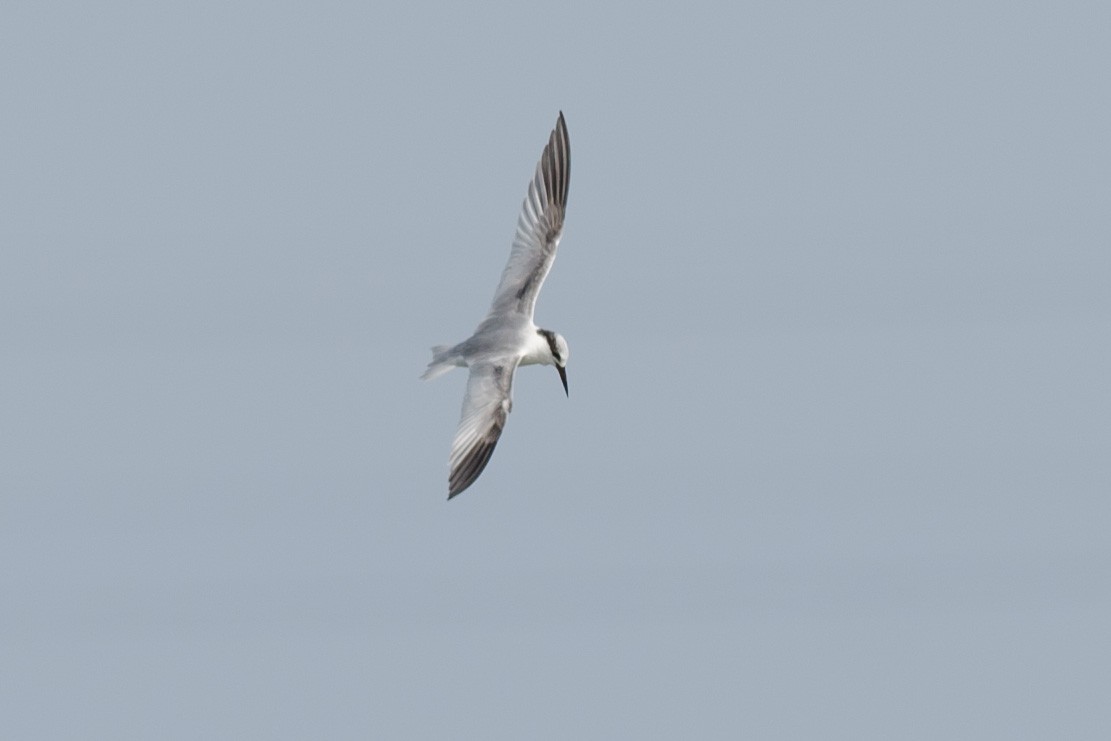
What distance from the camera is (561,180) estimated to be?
2811 centimetres

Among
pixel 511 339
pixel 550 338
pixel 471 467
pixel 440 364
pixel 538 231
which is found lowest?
pixel 471 467

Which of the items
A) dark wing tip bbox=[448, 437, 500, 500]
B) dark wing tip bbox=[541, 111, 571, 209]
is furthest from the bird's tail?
dark wing tip bbox=[541, 111, 571, 209]

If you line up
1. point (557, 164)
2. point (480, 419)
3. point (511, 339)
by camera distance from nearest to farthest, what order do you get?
point (480, 419), point (511, 339), point (557, 164)

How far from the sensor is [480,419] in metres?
24.2

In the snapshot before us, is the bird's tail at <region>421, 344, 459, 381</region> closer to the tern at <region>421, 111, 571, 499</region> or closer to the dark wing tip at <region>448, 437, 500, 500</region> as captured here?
the tern at <region>421, 111, 571, 499</region>

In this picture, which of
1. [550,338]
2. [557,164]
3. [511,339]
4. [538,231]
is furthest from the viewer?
[557,164]

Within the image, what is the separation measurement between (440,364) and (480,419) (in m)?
1.62

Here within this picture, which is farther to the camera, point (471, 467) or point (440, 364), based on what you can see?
point (440, 364)

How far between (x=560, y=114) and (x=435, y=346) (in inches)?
158

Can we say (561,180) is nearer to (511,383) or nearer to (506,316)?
(506,316)

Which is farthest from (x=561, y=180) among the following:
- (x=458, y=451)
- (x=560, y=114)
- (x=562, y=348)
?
(x=458, y=451)

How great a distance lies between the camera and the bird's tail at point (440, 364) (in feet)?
83.5

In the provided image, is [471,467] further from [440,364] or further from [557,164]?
[557,164]

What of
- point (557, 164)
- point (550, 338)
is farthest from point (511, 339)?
point (557, 164)
